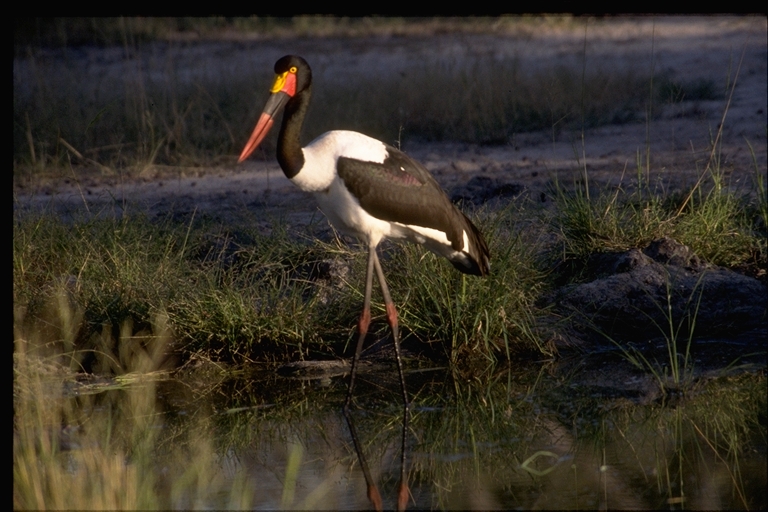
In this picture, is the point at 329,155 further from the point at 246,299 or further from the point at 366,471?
the point at 366,471

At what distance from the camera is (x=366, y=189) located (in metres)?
4.95

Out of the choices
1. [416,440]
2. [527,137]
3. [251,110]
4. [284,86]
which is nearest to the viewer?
[416,440]

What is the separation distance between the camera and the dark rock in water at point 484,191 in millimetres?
7211

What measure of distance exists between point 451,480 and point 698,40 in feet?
37.5

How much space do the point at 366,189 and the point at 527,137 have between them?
4845 mm

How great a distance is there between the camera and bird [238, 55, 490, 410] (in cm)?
493

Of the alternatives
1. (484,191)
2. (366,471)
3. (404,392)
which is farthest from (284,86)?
(484,191)

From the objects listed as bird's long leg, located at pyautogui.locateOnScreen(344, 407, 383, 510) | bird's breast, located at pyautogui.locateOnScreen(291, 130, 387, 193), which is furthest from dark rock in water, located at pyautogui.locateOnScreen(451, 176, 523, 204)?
bird's long leg, located at pyautogui.locateOnScreen(344, 407, 383, 510)

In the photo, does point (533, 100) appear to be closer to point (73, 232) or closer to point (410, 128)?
point (410, 128)

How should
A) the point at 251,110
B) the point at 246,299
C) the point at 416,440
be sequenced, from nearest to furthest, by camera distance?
the point at 416,440
the point at 246,299
the point at 251,110

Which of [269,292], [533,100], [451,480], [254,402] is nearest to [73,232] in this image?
[269,292]

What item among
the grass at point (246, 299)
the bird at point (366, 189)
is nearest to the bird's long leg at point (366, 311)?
the bird at point (366, 189)

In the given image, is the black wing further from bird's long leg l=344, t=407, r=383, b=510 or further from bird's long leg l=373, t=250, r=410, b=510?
bird's long leg l=344, t=407, r=383, b=510

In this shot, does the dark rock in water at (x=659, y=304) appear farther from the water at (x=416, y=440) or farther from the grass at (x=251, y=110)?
the grass at (x=251, y=110)
